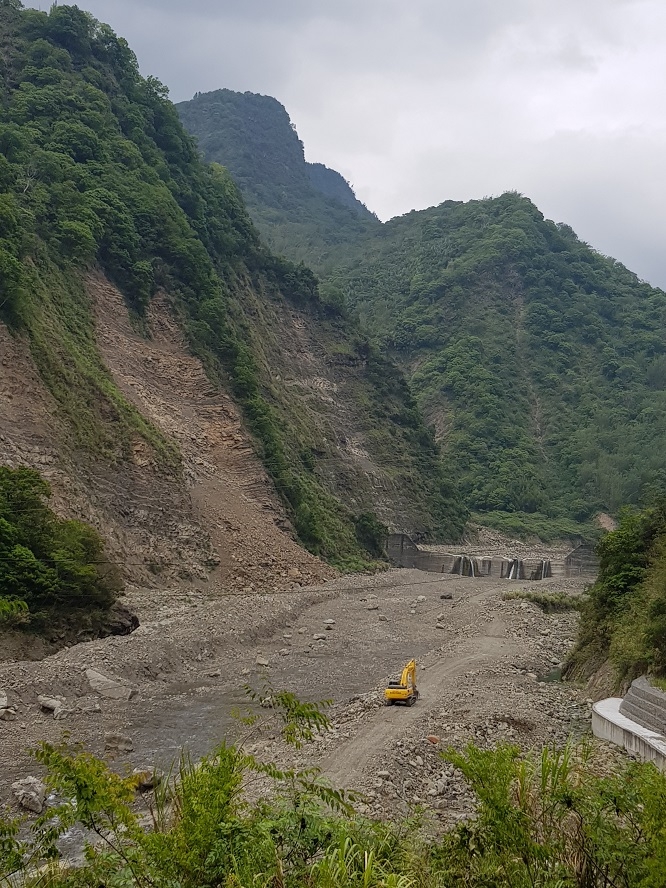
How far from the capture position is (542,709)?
19.6 m

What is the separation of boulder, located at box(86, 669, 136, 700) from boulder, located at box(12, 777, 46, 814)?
19.9 feet

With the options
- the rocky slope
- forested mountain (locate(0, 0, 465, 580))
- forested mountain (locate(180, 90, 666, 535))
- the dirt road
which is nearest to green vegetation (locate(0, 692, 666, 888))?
the dirt road

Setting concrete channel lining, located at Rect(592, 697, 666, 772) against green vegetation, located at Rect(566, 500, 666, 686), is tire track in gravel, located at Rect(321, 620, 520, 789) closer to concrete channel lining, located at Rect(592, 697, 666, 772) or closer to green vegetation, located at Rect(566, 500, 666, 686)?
green vegetation, located at Rect(566, 500, 666, 686)

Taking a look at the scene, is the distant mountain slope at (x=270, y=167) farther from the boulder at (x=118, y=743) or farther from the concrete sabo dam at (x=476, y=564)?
the boulder at (x=118, y=743)

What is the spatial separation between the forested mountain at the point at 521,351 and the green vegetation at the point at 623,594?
6269 centimetres

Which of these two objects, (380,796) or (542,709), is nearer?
(380,796)

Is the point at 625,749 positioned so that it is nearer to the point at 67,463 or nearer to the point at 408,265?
the point at 67,463

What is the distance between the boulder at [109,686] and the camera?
64.0 ft

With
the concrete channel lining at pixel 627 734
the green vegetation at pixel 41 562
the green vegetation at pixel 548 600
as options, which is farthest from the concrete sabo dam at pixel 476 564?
the concrete channel lining at pixel 627 734

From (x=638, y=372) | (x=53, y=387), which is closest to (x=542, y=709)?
(x=53, y=387)

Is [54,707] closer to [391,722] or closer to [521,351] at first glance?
[391,722]

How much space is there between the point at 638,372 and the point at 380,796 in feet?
373

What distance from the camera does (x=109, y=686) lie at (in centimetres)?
1986

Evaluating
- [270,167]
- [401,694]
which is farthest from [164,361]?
[270,167]
